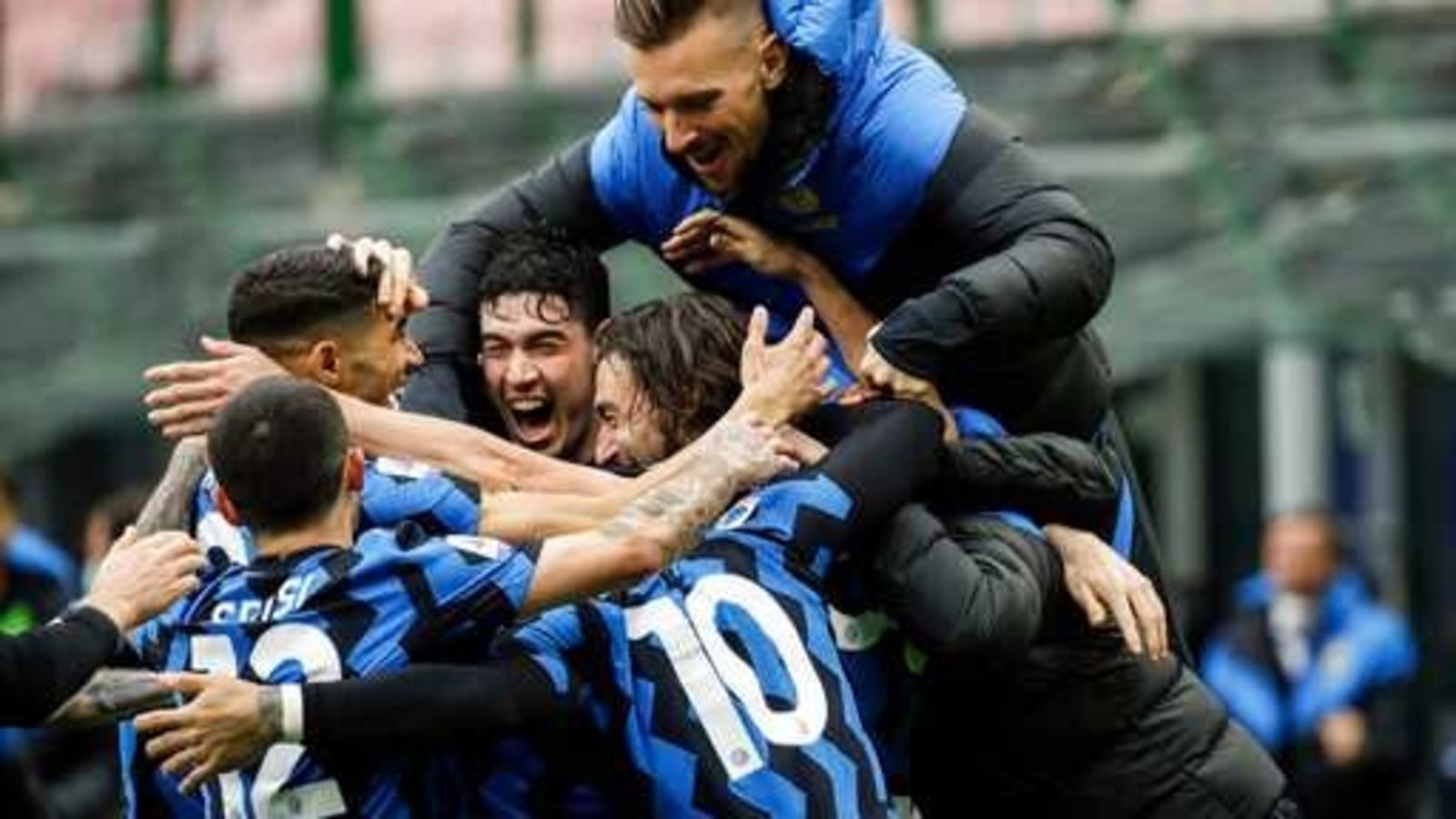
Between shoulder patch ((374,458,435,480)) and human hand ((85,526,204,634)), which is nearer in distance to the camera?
human hand ((85,526,204,634))

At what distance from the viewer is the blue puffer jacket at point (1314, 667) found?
1616cm

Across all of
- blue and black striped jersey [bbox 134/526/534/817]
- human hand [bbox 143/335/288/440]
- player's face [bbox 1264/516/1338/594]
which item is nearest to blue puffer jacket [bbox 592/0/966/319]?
human hand [bbox 143/335/288/440]

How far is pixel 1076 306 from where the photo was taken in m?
8.29

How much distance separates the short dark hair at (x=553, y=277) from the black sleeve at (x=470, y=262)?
7 centimetres

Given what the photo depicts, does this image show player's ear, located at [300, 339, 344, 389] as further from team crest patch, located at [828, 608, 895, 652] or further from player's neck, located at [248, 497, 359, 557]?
team crest patch, located at [828, 608, 895, 652]

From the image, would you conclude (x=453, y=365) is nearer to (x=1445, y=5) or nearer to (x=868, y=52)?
(x=868, y=52)

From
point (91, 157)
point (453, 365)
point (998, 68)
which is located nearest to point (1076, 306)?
point (453, 365)

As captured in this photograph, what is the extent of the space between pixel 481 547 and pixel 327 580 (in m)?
0.26

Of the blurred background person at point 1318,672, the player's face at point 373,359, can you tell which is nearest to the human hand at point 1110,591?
the player's face at point 373,359

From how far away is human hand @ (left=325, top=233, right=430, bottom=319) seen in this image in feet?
26.8

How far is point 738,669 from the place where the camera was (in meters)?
7.90

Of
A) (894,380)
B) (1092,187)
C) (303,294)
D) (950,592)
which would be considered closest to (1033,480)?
(894,380)

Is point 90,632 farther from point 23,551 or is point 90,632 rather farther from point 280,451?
point 23,551

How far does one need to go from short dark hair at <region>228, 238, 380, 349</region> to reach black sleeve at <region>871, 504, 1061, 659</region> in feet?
2.94
